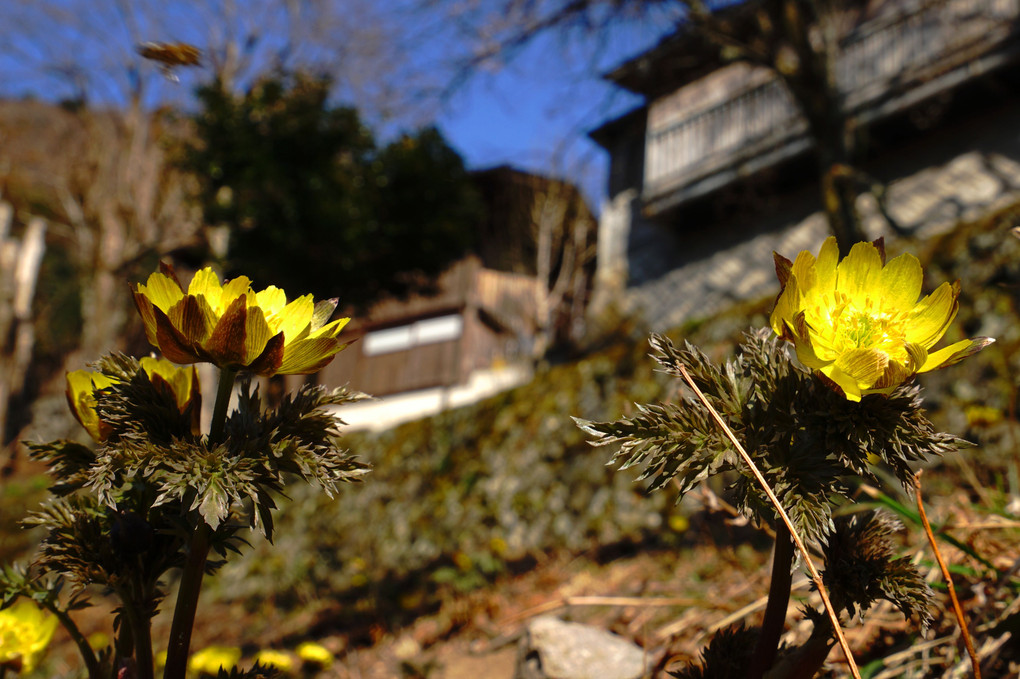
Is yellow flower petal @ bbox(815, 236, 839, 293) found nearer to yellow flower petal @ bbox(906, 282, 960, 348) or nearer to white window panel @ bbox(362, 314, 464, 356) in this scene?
yellow flower petal @ bbox(906, 282, 960, 348)

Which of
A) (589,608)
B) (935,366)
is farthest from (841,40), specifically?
(935,366)

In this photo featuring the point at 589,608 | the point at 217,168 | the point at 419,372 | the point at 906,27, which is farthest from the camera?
the point at 419,372

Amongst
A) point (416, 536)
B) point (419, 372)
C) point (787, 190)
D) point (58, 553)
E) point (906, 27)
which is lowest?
point (416, 536)

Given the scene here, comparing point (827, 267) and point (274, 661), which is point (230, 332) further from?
point (274, 661)

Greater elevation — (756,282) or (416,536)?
(756,282)

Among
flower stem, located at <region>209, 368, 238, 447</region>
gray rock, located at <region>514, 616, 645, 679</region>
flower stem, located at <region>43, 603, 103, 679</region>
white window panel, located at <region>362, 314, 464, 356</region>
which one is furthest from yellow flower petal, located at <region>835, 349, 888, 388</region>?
white window panel, located at <region>362, 314, 464, 356</region>

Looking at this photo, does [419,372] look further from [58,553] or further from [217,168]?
[58,553]
